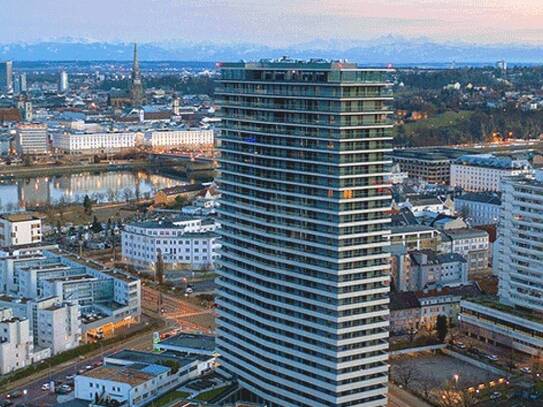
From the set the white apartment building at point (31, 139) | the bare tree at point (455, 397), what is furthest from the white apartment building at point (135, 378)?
the white apartment building at point (31, 139)

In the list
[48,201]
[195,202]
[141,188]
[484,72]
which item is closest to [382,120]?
[195,202]

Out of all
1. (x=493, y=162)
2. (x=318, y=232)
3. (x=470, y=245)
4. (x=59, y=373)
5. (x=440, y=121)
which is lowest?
(x=59, y=373)

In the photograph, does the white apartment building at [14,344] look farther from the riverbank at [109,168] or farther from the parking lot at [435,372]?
the riverbank at [109,168]

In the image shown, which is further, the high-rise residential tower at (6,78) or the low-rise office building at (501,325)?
the high-rise residential tower at (6,78)

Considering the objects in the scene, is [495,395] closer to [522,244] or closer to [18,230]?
[522,244]

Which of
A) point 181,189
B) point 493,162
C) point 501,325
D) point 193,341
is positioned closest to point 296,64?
point 193,341
